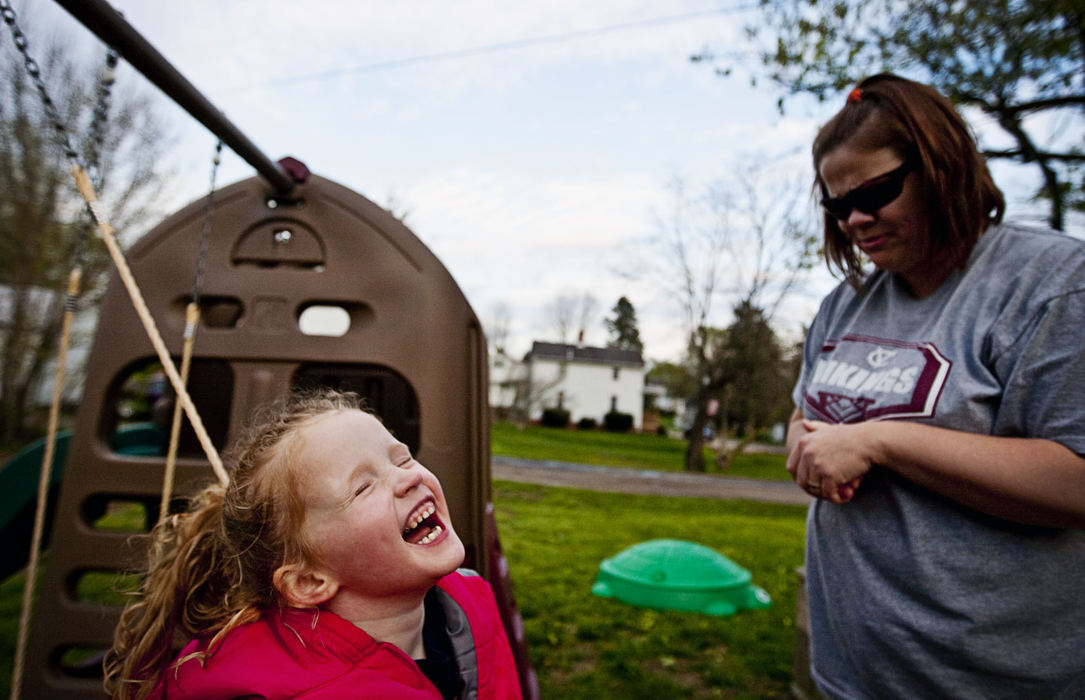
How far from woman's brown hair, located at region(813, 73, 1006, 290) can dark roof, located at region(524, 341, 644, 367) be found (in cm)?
3360

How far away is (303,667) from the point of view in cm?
102

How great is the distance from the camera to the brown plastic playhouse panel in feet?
6.41

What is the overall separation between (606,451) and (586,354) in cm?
1373

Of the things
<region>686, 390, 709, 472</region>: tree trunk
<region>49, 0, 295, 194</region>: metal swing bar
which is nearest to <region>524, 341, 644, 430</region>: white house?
<region>686, 390, 709, 472</region>: tree trunk

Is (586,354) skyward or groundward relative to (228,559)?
skyward

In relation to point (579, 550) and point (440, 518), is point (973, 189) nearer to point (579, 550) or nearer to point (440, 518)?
point (440, 518)

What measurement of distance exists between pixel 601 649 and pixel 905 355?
3.11 meters

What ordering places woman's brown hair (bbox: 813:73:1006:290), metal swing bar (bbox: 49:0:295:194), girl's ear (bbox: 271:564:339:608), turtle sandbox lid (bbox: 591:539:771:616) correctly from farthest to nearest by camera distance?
turtle sandbox lid (bbox: 591:539:771:616)
metal swing bar (bbox: 49:0:295:194)
woman's brown hair (bbox: 813:73:1006:290)
girl's ear (bbox: 271:564:339:608)

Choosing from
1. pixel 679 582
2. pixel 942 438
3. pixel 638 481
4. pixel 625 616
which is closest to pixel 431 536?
pixel 942 438

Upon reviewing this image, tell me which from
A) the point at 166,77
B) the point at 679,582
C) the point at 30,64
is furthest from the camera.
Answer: the point at 679,582

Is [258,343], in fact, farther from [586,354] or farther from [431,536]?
[586,354]

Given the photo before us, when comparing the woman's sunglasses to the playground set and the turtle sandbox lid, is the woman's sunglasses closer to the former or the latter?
the playground set

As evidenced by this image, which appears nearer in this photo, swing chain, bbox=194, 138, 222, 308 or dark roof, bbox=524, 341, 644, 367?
swing chain, bbox=194, 138, 222, 308

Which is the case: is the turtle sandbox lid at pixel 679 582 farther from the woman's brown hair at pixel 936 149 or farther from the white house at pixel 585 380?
the white house at pixel 585 380
